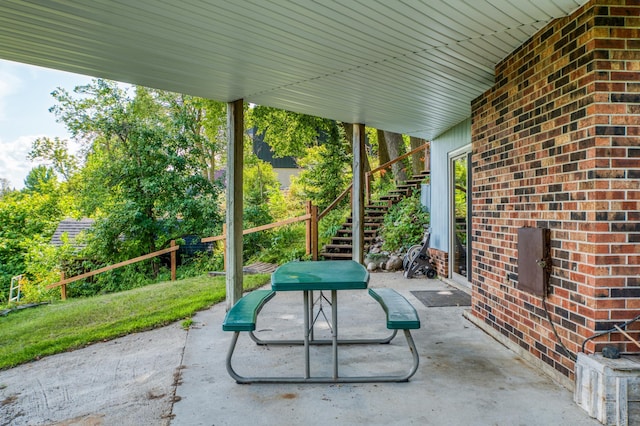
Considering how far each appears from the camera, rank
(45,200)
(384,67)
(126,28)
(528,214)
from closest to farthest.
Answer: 1. (126,28)
2. (528,214)
3. (384,67)
4. (45,200)

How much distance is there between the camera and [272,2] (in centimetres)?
243

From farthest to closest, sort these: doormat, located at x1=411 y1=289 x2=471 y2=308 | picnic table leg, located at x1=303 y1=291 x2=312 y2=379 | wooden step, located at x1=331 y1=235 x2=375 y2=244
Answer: wooden step, located at x1=331 y1=235 x2=375 y2=244 → doormat, located at x1=411 y1=289 x2=471 y2=308 → picnic table leg, located at x1=303 y1=291 x2=312 y2=379

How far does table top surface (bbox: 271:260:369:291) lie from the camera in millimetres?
2699

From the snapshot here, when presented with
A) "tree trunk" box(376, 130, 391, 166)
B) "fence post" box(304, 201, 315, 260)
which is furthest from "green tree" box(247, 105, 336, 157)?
"fence post" box(304, 201, 315, 260)

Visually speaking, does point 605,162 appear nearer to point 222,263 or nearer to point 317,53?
point 317,53

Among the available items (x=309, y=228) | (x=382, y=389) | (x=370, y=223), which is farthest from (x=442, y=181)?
(x=382, y=389)

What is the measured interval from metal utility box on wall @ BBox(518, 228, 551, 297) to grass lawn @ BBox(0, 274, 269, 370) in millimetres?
3596

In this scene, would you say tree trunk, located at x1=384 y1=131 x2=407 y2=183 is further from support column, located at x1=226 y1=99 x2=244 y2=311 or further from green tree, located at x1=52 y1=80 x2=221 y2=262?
support column, located at x1=226 y1=99 x2=244 y2=311

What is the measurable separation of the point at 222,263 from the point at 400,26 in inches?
351

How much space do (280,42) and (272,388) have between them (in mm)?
2543

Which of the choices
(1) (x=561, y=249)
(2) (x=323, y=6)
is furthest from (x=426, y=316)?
(2) (x=323, y=6)

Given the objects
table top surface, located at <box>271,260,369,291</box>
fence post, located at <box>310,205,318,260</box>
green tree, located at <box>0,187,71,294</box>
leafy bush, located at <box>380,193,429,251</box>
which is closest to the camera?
table top surface, located at <box>271,260,369,291</box>

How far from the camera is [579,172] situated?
8.27 feet

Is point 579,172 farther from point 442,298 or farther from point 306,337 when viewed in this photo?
point 442,298
